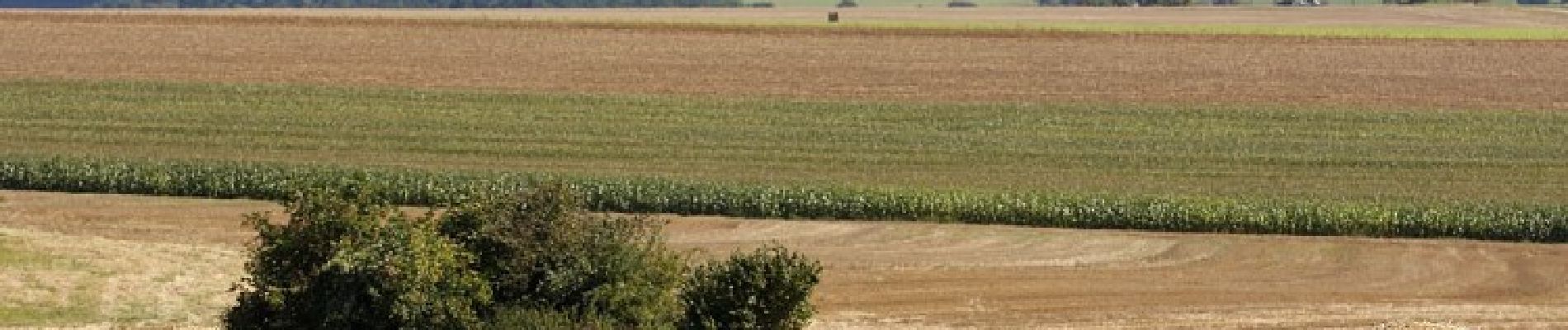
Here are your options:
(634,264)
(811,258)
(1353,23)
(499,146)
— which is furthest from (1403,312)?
(1353,23)

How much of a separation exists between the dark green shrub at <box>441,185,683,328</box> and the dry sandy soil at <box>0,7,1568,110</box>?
44.2 m

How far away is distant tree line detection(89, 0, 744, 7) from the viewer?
160 metres

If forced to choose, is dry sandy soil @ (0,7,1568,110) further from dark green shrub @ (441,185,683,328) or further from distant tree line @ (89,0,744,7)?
distant tree line @ (89,0,744,7)

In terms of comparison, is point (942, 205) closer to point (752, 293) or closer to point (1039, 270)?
point (1039, 270)

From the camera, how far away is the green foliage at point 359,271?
24.0 m

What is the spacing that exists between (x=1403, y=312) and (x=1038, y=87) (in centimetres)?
3363

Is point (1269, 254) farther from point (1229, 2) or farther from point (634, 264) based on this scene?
point (1229, 2)

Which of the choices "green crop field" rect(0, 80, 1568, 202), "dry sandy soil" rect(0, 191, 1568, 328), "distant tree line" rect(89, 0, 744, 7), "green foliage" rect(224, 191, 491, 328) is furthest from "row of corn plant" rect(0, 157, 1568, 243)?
"distant tree line" rect(89, 0, 744, 7)

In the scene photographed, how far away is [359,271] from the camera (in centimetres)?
2395

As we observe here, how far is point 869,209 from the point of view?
49125mm

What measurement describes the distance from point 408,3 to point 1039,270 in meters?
137

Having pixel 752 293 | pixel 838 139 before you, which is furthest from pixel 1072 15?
pixel 752 293

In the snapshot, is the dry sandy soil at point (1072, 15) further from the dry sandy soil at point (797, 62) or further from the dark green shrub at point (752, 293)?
the dark green shrub at point (752, 293)

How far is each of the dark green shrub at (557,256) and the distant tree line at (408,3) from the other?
128980 millimetres
